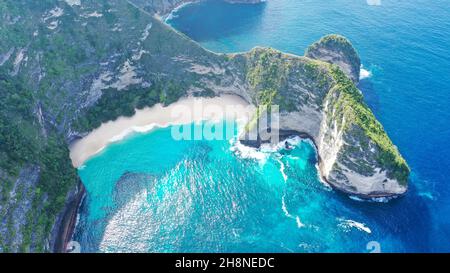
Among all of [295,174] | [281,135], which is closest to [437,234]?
[295,174]

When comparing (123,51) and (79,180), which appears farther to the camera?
(123,51)

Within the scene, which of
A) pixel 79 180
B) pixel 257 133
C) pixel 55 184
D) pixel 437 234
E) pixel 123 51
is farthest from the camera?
pixel 123 51

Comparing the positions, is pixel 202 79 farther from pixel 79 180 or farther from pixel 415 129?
pixel 415 129

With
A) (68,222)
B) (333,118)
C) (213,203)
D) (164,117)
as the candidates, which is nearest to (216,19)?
(164,117)

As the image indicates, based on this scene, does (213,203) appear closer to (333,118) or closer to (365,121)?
(333,118)

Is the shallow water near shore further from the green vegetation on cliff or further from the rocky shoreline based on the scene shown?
the green vegetation on cliff

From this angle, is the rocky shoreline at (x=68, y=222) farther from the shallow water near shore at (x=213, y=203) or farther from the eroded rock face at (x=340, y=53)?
the eroded rock face at (x=340, y=53)

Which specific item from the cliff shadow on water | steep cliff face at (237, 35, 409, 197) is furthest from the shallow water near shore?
the cliff shadow on water

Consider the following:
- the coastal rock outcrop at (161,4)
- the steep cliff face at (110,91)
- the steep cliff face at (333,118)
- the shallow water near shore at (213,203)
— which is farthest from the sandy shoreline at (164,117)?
the coastal rock outcrop at (161,4)
